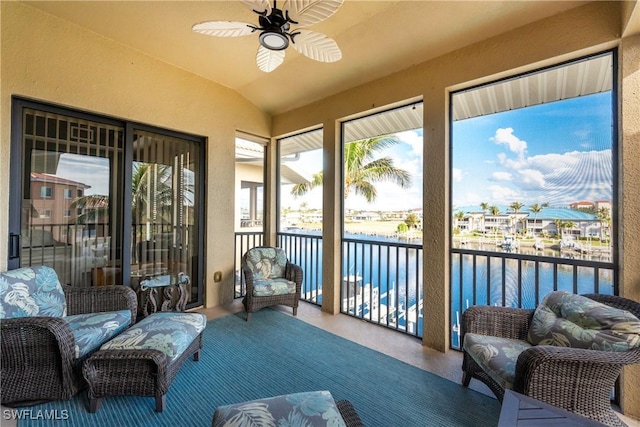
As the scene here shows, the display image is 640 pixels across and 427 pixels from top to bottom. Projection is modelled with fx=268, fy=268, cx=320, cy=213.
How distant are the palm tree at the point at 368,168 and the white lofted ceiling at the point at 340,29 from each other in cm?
74

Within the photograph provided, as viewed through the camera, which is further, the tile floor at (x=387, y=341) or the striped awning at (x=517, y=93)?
the tile floor at (x=387, y=341)

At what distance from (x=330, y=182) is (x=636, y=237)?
2.73m

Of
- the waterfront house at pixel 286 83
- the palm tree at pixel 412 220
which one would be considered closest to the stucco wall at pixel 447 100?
the waterfront house at pixel 286 83

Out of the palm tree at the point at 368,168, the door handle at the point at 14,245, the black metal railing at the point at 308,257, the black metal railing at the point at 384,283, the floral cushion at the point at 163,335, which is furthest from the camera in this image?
the black metal railing at the point at 308,257

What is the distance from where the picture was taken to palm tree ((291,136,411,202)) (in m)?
3.25

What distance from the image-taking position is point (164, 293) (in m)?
3.10

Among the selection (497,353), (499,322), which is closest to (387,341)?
(499,322)

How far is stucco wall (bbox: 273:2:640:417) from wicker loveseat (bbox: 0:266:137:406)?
2.43 metres

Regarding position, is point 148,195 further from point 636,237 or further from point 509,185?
point 636,237

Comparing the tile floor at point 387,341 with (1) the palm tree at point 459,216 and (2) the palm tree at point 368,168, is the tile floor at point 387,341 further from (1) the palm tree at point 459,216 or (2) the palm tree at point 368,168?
(2) the palm tree at point 368,168

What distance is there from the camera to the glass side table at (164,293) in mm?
2916

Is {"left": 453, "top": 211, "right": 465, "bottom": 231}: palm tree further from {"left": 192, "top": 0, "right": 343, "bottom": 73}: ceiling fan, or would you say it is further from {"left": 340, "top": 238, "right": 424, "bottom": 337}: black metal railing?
{"left": 192, "top": 0, "right": 343, "bottom": 73}: ceiling fan

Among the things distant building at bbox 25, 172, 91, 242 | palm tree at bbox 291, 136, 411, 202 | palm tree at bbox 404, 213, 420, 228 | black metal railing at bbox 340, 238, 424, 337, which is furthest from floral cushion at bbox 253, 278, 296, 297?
distant building at bbox 25, 172, 91, 242

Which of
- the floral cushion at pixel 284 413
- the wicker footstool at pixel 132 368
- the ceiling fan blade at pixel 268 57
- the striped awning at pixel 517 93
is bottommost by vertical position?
the wicker footstool at pixel 132 368
